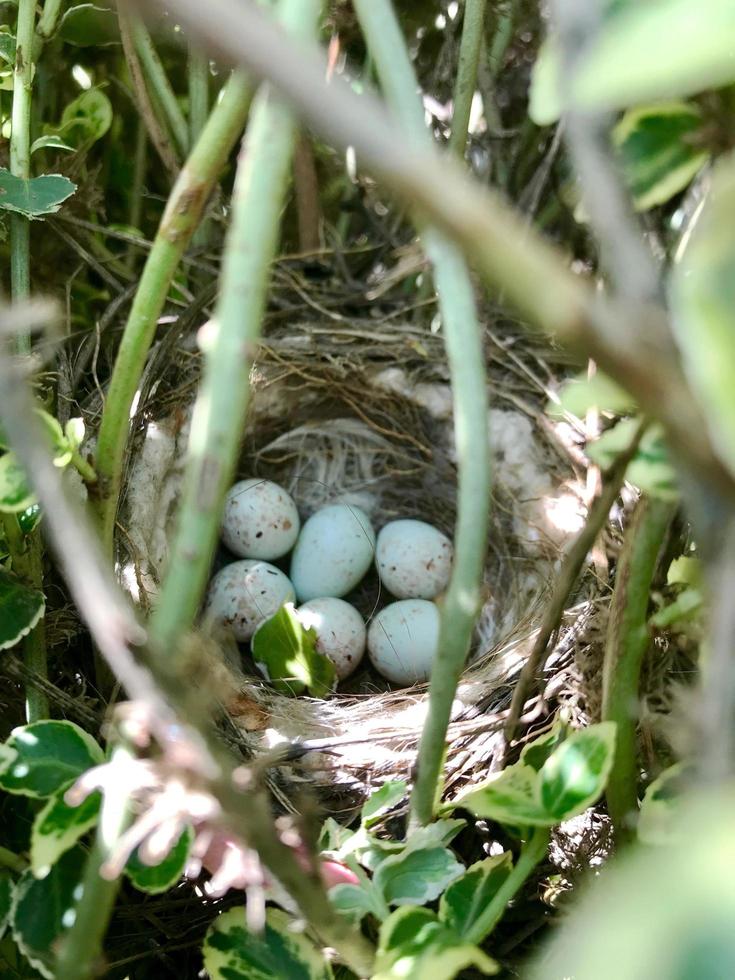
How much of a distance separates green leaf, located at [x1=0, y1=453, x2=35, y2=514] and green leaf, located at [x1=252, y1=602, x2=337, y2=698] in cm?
65

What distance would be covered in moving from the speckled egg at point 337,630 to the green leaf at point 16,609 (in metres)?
0.61

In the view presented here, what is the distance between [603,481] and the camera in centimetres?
58

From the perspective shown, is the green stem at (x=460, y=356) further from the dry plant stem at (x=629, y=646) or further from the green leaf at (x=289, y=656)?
the green leaf at (x=289, y=656)

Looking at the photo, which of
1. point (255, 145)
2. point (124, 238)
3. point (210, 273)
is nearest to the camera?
point (255, 145)

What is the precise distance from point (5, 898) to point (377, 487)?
1076mm

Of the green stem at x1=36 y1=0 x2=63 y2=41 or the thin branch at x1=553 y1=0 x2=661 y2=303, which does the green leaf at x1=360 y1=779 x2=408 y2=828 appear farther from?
the green stem at x1=36 y1=0 x2=63 y2=41

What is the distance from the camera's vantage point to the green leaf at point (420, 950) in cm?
49

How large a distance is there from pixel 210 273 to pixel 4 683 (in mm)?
724

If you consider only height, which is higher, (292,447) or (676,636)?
(292,447)

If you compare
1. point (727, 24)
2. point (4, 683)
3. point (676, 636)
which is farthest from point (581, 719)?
point (727, 24)

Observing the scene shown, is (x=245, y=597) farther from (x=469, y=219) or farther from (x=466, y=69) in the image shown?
(x=469, y=219)

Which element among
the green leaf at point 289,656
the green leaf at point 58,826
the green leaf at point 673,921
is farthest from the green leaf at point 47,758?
the green leaf at point 289,656

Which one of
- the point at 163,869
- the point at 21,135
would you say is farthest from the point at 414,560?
the point at 163,869

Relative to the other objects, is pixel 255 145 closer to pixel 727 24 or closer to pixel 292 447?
pixel 727 24
